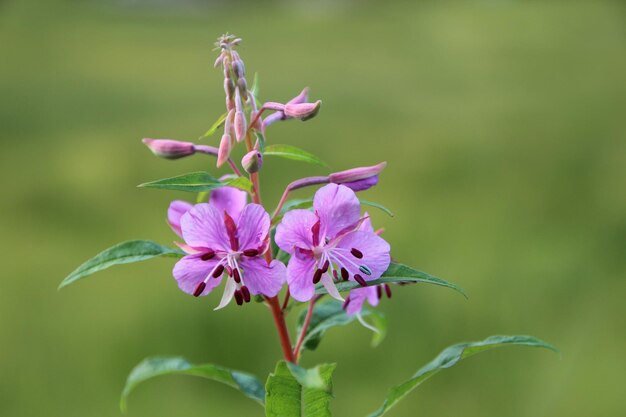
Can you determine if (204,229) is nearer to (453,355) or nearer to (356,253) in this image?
(356,253)

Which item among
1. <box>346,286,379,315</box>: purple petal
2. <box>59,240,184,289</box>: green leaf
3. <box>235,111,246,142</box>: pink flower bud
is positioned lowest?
<box>346,286,379,315</box>: purple petal

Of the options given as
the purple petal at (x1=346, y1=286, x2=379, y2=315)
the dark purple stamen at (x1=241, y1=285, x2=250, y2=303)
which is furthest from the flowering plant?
the purple petal at (x1=346, y1=286, x2=379, y2=315)

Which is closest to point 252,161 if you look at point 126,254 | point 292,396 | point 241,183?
point 241,183

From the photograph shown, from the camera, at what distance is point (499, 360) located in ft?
9.00

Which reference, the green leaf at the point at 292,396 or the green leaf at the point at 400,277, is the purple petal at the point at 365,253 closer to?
the green leaf at the point at 400,277

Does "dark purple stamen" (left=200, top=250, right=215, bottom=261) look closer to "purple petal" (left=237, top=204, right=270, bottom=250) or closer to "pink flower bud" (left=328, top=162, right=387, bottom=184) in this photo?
"purple petal" (left=237, top=204, right=270, bottom=250)

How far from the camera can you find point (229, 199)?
1.26m

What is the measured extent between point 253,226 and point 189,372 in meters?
0.37

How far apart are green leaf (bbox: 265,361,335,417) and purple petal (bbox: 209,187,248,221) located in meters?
0.29

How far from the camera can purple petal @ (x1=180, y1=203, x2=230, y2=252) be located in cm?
108

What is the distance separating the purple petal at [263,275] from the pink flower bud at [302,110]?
244 mm

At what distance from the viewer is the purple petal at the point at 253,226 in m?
1.07

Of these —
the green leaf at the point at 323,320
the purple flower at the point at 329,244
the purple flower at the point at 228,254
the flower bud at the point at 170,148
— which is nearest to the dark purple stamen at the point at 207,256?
the purple flower at the point at 228,254

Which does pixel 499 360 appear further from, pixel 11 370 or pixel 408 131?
pixel 11 370
